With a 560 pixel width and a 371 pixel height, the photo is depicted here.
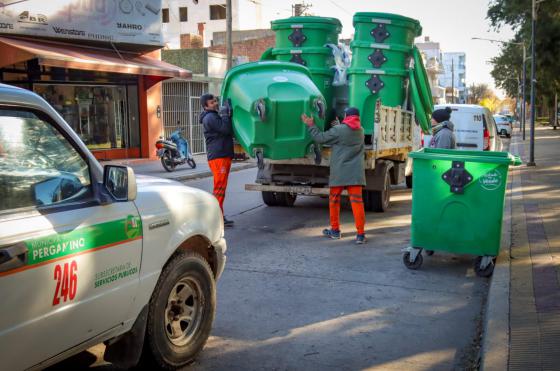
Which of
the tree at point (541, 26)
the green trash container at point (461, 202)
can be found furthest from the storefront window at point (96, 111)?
the tree at point (541, 26)

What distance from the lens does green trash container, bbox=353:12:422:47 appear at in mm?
10133

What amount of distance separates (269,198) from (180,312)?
6.98 meters

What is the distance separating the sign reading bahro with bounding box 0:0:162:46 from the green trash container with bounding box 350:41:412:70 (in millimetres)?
9660

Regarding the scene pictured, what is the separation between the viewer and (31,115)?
3064mm

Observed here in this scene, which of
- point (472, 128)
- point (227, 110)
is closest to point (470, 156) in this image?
point (227, 110)

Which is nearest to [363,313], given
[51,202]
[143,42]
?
[51,202]

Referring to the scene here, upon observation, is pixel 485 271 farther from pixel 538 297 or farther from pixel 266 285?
pixel 266 285

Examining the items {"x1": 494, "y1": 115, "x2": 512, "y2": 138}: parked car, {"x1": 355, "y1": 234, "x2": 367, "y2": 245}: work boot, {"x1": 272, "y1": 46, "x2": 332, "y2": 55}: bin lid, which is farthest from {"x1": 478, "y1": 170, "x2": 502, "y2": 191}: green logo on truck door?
{"x1": 494, "y1": 115, "x2": 512, "y2": 138}: parked car

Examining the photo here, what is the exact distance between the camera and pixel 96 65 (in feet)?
53.4

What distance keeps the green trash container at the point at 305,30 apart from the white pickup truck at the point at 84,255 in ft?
Result: 22.8

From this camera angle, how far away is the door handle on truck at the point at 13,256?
2600 millimetres

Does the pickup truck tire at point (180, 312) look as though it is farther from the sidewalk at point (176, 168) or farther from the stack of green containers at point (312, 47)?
the sidewalk at point (176, 168)

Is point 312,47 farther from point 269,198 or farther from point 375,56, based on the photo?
point 269,198

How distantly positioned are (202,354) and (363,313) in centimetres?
159
